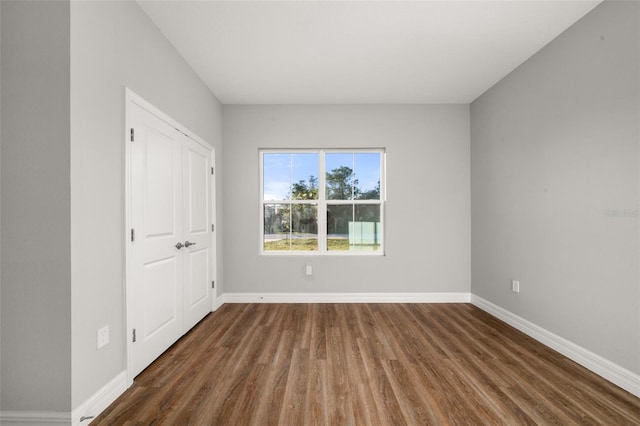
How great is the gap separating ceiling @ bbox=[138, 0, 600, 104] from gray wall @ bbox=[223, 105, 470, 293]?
0.42m

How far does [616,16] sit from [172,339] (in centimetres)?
448

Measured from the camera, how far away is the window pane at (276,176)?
4090 millimetres

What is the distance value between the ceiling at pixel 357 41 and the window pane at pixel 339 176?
90 centimetres

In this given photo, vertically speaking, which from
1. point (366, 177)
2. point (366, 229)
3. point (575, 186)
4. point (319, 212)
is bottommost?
point (366, 229)

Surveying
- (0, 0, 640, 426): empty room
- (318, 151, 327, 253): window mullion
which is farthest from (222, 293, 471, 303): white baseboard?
(318, 151, 327, 253): window mullion

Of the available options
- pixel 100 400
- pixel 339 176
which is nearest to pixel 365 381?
pixel 100 400

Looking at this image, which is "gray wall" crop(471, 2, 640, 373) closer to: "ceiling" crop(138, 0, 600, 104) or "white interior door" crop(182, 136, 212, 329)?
"ceiling" crop(138, 0, 600, 104)

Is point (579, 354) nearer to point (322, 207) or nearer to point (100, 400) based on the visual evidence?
point (322, 207)

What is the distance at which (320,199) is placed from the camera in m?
4.08
